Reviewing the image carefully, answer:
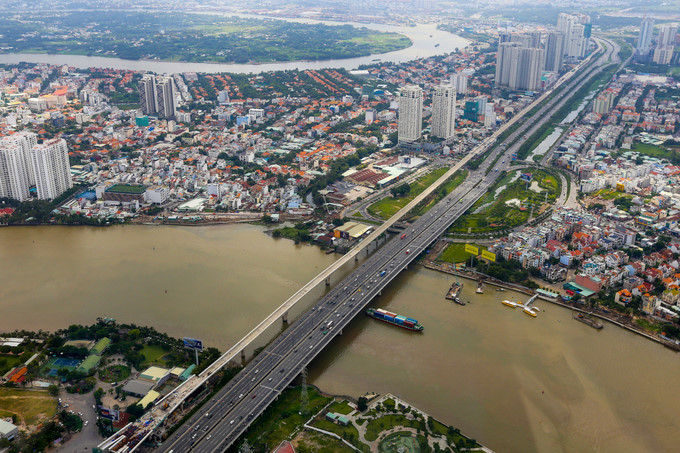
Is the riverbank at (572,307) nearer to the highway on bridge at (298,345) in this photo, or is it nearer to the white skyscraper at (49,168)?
the highway on bridge at (298,345)

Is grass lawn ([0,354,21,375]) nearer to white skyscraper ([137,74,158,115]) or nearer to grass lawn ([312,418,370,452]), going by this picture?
grass lawn ([312,418,370,452])

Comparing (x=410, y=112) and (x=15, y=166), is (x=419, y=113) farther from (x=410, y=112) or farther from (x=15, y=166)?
(x=15, y=166)

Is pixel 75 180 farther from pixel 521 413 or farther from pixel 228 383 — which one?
pixel 521 413

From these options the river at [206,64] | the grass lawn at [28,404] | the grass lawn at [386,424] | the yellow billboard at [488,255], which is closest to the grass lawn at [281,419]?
the grass lawn at [386,424]

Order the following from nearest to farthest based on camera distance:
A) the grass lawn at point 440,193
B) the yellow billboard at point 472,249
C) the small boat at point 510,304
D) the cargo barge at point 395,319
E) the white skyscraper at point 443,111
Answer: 1. the cargo barge at point 395,319
2. the small boat at point 510,304
3. the yellow billboard at point 472,249
4. the grass lawn at point 440,193
5. the white skyscraper at point 443,111

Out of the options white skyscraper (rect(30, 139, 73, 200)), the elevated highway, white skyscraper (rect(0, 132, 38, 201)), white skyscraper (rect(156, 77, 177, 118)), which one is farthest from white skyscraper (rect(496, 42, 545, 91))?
white skyscraper (rect(0, 132, 38, 201))
